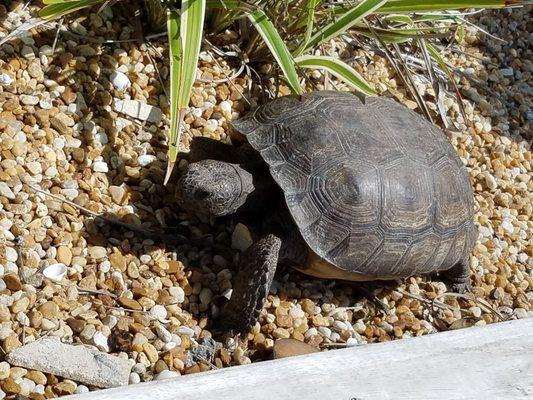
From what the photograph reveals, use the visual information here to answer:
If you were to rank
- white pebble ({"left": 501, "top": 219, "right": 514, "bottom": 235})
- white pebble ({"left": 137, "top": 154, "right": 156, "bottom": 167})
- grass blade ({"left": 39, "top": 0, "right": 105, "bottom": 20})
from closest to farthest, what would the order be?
grass blade ({"left": 39, "top": 0, "right": 105, "bottom": 20}) < white pebble ({"left": 137, "top": 154, "right": 156, "bottom": 167}) < white pebble ({"left": 501, "top": 219, "right": 514, "bottom": 235})

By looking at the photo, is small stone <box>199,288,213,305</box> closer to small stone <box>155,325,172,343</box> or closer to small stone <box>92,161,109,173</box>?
small stone <box>155,325,172,343</box>

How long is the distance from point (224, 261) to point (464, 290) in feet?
3.31

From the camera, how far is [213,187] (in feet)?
8.68

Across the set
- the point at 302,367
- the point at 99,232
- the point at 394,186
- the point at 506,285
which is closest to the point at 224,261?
the point at 99,232

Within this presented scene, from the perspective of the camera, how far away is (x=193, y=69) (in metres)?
2.65

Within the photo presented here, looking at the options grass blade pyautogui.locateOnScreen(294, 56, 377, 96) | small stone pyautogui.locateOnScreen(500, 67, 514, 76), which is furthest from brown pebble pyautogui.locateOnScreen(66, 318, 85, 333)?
small stone pyautogui.locateOnScreen(500, 67, 514, 76)

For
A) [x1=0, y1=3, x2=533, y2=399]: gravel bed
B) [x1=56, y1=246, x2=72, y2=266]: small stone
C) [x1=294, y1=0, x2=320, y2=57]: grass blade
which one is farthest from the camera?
[x1=294, y1=0, x2=320, y2=57]: grass blade

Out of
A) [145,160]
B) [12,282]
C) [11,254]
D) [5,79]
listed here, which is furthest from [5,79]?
[12,282]

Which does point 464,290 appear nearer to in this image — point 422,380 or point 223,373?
point 422,380

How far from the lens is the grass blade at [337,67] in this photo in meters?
3.08

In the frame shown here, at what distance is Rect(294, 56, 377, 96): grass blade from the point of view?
3080mm

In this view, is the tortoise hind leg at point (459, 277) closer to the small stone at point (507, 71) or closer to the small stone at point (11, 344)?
the small stone at point (507, 71)

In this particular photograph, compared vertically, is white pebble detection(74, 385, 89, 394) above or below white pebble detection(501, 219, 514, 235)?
above

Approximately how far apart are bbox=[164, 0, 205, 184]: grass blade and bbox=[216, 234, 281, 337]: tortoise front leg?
413 millimetres
